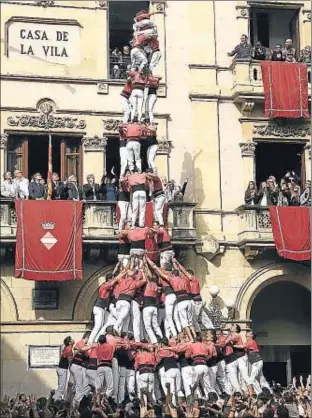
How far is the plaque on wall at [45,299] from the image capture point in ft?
107

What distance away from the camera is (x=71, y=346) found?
25.0 meters

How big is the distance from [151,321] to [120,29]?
50.4 feet

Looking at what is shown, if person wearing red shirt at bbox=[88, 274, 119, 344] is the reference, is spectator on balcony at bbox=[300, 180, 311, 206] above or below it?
above

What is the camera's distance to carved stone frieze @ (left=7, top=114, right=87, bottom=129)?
34.2 m

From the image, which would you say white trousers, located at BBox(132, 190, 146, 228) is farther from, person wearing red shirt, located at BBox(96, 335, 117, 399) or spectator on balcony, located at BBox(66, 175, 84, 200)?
spectator on balcony, located at BBox(66, 175, 84, 200)

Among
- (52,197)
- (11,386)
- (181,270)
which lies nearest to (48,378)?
(11,386)

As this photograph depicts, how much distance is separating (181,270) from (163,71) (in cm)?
1186

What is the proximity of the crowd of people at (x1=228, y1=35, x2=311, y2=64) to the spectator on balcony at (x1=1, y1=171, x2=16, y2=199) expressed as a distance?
9.27 m

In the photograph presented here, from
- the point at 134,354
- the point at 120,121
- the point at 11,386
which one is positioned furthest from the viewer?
the point at 120,121

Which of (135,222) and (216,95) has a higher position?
(216,95)

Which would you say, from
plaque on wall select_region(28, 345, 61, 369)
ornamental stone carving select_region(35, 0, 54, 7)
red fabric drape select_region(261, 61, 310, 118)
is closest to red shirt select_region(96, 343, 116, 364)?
plaque on wall select_region(28, 345, 61, 369)

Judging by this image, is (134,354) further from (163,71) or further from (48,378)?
(163,71)

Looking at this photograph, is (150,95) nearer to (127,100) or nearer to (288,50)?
(127,100)

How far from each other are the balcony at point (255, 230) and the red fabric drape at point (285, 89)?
359 cm
